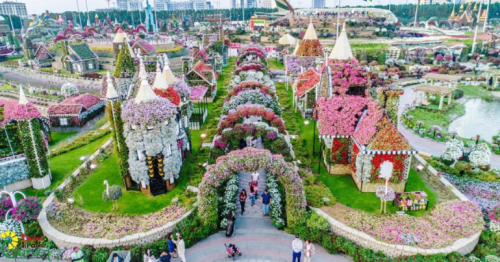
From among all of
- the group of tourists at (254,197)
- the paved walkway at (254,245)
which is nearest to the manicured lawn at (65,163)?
the paved walkway at (254,245)

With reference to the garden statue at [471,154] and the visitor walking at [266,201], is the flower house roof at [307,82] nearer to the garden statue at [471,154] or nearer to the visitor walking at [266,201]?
the garden statue at [471,154]

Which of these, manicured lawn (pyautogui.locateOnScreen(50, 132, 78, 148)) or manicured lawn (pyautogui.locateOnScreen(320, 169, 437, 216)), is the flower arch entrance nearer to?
manicured lawn (pyautogui.locateOnScreen(320, 169, 437, 216))

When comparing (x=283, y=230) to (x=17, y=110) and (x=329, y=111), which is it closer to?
(x=329, y=111)

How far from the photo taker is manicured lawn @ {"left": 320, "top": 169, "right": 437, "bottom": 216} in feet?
53.8

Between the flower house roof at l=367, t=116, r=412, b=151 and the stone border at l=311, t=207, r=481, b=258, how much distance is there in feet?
15.0

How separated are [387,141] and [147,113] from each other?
470 inches

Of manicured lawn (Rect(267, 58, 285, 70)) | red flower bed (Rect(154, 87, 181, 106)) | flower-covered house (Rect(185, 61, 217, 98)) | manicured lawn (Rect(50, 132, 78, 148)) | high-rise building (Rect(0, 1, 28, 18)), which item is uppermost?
high-rise building (Rect(0, 1, 28, 18))

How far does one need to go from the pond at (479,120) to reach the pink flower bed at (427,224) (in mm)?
15725

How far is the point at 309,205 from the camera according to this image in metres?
16.1

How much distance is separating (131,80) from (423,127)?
24.1 meters

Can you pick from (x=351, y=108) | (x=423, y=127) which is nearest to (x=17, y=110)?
(x=351, y=108)

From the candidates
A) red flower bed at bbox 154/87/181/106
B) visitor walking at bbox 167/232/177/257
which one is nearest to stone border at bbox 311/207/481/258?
visitor walking at bbox 167/232/177/257

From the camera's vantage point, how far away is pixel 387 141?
1673 centimetres

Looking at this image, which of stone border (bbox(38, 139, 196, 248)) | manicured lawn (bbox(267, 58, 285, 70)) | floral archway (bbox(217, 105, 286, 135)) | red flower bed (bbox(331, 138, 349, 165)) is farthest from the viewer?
manicured lawn (bbox(267, 58, 285, 70))
